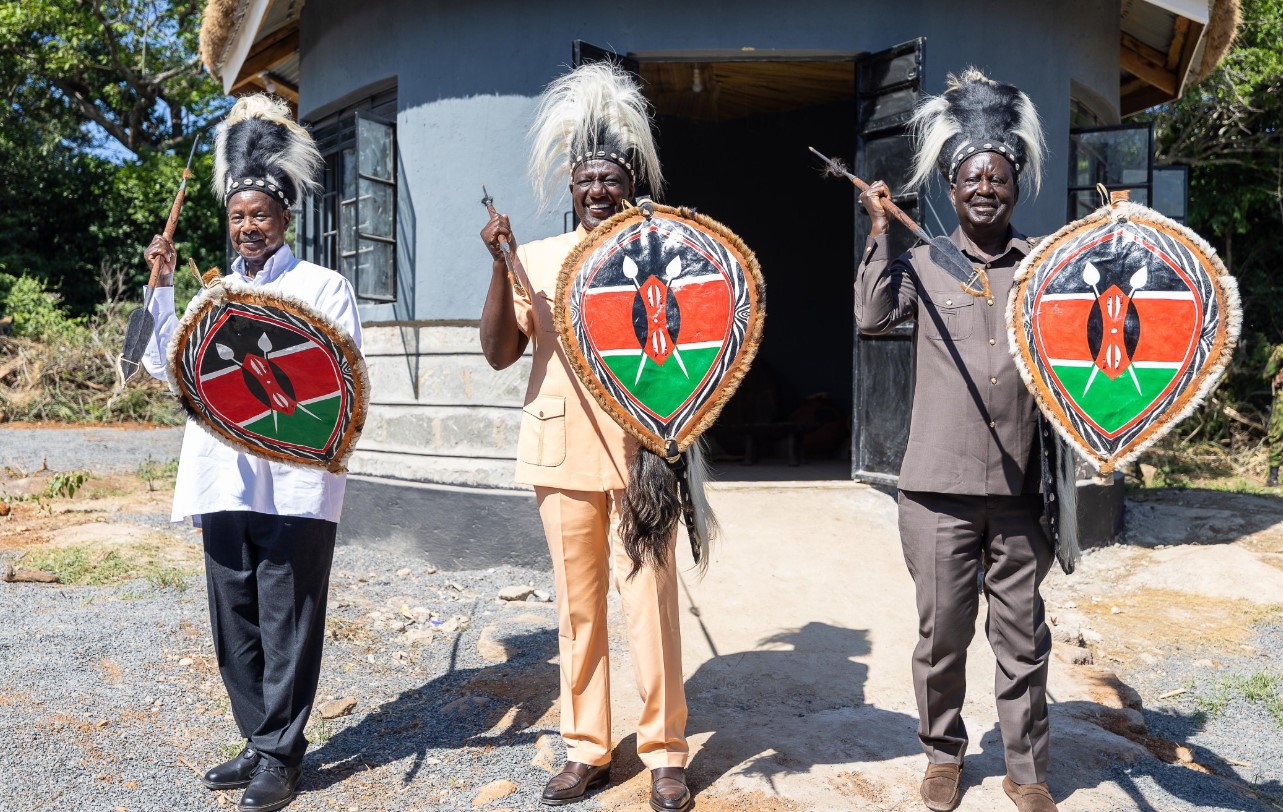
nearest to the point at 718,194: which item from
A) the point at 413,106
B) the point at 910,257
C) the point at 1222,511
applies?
the point at 413,106

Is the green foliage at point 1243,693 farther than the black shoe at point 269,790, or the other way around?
the green foliage at point 1243,693

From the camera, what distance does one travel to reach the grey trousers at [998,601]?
8.88 feet

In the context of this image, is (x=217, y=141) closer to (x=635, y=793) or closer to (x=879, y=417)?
(x=635, y=793)

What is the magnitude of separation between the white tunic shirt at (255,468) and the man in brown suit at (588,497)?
472 millimetres

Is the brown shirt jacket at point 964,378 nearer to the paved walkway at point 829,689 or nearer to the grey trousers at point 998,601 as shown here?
the grey trousers at point 998,601

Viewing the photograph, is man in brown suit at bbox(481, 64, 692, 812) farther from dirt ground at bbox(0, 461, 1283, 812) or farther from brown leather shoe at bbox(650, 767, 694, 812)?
dirt ground at bbox(0, 461, 1283, 812)

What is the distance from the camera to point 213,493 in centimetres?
284

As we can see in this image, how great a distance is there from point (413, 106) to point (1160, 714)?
4.70m

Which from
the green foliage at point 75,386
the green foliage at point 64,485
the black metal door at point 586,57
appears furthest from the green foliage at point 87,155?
the black metal door at point 586,57

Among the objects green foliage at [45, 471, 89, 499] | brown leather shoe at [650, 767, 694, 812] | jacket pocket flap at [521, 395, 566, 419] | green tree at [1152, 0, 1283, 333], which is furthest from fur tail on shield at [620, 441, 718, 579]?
green tree at [1152, 0, 1283, 333]

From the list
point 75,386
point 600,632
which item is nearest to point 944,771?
point 600,632

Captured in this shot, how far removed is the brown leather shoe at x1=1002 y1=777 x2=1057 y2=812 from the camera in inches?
106

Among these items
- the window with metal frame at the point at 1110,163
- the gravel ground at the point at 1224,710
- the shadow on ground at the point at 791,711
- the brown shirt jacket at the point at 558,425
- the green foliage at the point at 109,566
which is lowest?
the gravel ground at the point at 1224,710

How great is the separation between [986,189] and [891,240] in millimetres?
2909
